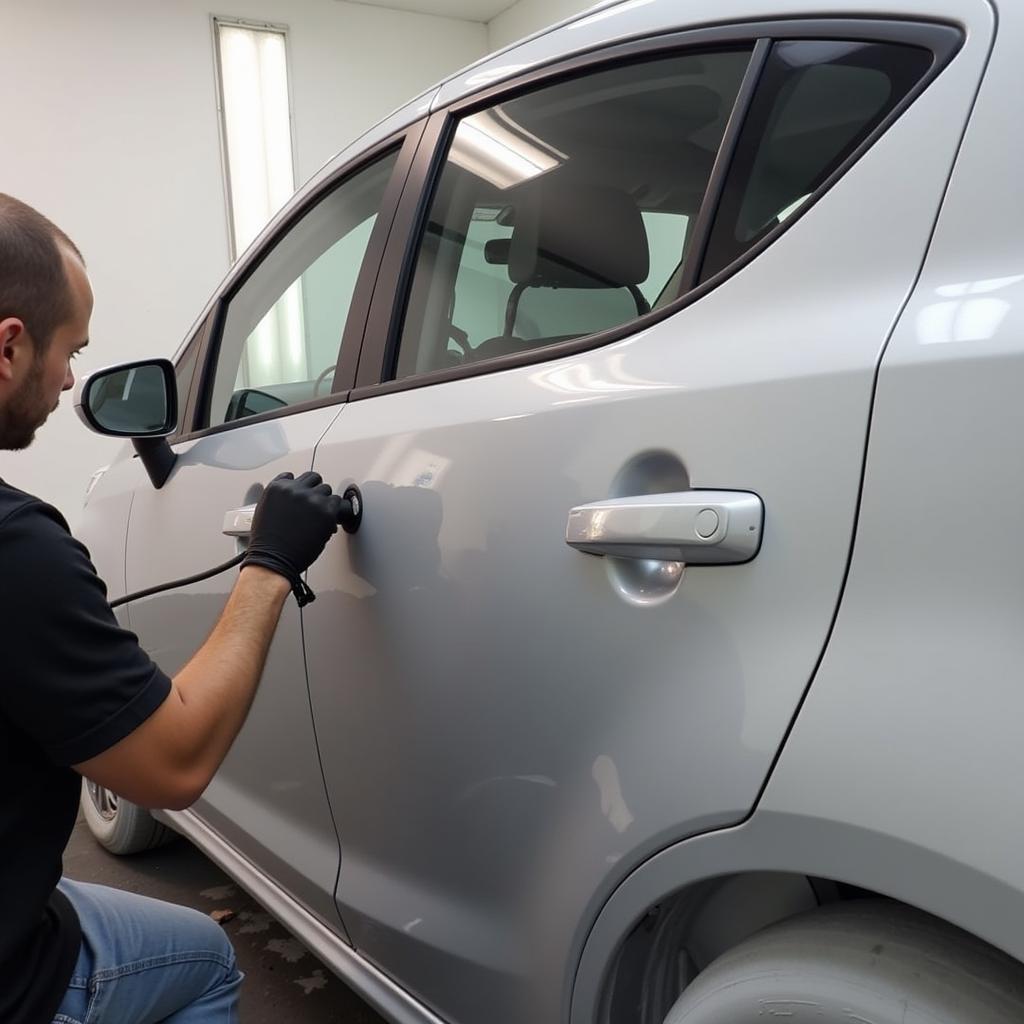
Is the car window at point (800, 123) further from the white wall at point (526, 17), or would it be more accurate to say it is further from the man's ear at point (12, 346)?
the white wall at point (526, 17)

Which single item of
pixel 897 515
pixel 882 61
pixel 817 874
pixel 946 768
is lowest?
pixel 817 874

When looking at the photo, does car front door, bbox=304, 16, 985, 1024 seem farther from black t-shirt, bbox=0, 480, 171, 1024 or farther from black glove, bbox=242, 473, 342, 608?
black t-shirt, bbox=0, 480, 171, 1024

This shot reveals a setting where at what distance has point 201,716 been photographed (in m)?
1.09

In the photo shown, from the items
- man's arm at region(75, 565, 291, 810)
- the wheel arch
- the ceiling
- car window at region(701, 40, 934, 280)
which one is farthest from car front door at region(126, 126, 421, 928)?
the ceiling

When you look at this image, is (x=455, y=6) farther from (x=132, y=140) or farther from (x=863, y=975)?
(x=863, y=975)

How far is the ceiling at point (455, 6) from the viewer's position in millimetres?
6355

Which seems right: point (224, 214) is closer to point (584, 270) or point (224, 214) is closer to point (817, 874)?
point (584, 270)

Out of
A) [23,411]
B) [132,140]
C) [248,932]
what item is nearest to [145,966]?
[23,411]

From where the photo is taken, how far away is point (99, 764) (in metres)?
0.99

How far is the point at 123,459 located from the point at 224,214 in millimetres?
4259

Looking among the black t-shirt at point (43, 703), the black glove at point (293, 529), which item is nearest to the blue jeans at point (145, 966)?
the black t-shirt at point (43, 703)

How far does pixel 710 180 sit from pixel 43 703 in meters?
0.90

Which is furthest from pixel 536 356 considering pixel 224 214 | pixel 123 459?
pixel 224 214

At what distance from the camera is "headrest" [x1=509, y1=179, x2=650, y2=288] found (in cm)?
126
